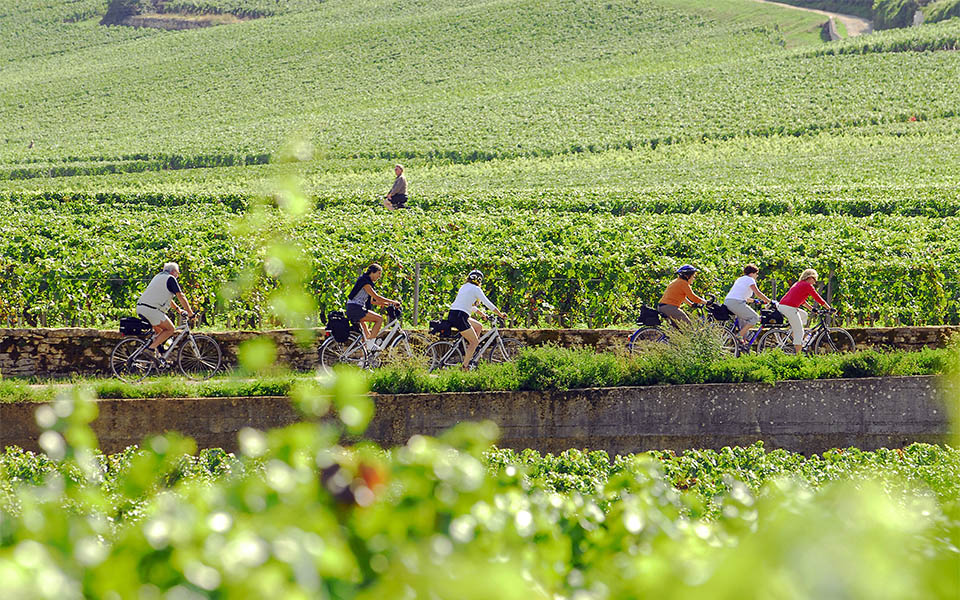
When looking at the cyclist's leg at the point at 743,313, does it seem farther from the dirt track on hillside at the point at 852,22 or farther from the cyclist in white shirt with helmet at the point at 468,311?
the dirt track on hillside at the point at 852,22

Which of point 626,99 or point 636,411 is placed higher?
point 636,411

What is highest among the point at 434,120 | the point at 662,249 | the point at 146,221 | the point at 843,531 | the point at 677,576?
the point at 843,531

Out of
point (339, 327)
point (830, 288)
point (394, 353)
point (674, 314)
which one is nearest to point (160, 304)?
point (339, 327)

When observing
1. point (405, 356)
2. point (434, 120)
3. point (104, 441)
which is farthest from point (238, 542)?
point (434, 120)

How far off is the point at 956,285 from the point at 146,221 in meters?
18.5

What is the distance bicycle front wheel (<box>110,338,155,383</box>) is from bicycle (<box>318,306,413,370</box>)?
7.54ft

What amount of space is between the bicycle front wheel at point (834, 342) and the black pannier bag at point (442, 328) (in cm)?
536

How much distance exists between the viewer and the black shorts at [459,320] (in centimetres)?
1362

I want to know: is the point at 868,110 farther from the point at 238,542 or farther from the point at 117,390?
the point at 238,542

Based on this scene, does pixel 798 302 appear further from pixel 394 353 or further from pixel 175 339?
pixel 175 339

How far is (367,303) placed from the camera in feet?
45.4

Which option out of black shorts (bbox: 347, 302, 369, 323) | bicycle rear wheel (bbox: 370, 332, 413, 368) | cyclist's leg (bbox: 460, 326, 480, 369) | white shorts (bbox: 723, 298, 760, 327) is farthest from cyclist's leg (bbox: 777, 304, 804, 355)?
black shorts (bbox: 347, 302, 369, 323)

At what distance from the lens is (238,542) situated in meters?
2.44

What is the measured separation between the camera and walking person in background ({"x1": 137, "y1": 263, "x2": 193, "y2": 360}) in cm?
1333
